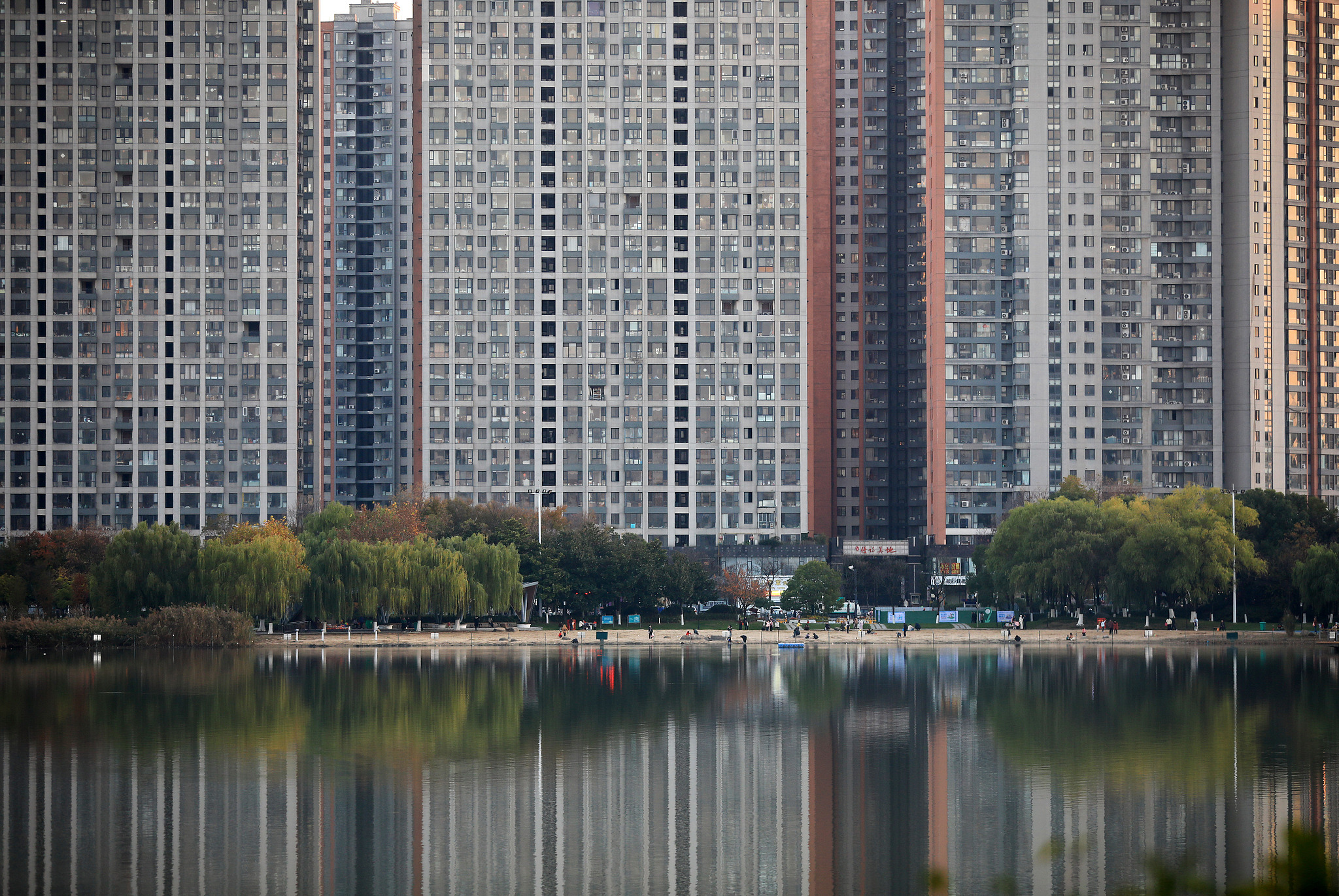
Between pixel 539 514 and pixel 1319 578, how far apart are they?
7602cm

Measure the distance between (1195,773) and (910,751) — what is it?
12.7m

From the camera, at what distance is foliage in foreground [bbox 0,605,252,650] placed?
121 m

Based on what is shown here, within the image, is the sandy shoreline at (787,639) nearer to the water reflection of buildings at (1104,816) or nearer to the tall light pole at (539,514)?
the tall light pole at (539,514)

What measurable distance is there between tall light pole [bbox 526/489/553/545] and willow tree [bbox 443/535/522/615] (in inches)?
415

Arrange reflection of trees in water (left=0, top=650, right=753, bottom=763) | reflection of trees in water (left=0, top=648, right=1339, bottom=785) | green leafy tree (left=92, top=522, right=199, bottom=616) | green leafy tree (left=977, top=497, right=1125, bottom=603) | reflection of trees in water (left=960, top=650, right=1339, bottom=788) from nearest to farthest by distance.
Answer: reflection of trees in water (left=960, top=650, right=1339, bottom=788), reflection of trees in water (left=0, top=648, right=1339, bottom=785), reflection of trees in water (left=0, top=650, right=753, bottom=763), green leafy tree (left=92, top=522, right=199, bottom=616), green leafy tree (left=977, top=497, right=1125, bottom=603)

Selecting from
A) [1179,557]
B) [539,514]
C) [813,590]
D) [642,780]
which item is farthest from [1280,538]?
[642,780]

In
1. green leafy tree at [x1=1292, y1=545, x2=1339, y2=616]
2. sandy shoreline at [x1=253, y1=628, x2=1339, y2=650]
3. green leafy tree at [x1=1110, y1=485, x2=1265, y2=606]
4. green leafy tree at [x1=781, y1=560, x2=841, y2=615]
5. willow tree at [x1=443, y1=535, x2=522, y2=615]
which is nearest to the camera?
sandy shoreline at [x1=253, y1=628, x2=1339, y2=650]

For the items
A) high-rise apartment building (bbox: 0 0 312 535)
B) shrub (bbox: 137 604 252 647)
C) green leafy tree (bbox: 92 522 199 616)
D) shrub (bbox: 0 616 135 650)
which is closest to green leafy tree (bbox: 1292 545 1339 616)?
shrub (bbox: 137 604 252 647)

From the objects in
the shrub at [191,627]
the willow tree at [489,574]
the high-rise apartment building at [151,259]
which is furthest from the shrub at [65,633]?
the high-rise apartment building at [151,259]

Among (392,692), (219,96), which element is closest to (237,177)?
(219,96)

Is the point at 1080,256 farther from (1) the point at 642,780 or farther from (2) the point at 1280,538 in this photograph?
(1) the point at 642,780

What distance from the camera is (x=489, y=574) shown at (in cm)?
13375

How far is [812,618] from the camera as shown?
516ft

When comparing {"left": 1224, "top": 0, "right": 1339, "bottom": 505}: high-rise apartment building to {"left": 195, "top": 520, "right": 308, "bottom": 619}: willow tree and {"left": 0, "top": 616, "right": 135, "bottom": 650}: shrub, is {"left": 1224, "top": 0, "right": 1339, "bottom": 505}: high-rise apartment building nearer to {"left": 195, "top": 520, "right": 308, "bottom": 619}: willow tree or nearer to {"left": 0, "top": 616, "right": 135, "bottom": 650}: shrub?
{"left": 195, "top": 520, "right": 308, "bottom": 619}: willow tree
